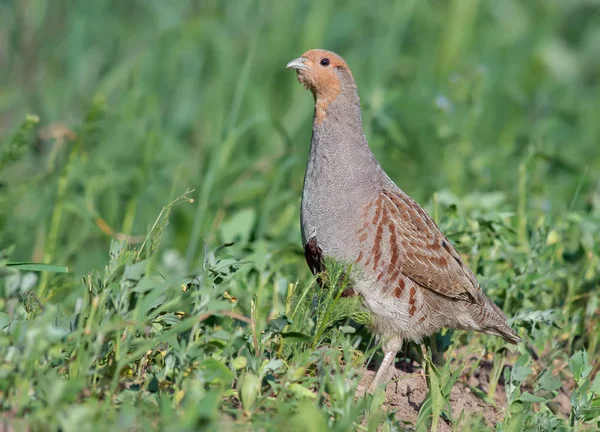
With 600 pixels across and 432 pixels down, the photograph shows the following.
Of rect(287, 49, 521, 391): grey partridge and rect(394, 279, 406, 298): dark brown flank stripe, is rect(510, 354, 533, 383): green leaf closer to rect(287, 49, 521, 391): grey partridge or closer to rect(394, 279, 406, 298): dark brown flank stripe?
rect(287, 49, 521, 391): grey partridge

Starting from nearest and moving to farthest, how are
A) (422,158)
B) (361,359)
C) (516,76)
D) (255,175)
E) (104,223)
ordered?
1. (361,359)
2. (104,223)
3. (255,175)
4. (422,158)
5. (516,76)

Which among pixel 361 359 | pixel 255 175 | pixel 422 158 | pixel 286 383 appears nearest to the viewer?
pixel 286 383

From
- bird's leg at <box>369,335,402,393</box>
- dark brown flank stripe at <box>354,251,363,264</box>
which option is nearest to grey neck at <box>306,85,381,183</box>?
dark brown flank stripe at <box>354,251,363,264</box>

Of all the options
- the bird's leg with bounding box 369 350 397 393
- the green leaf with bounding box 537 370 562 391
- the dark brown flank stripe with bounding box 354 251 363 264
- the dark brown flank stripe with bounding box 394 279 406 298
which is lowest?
the bird's leg with bounding box 369 350 397 393

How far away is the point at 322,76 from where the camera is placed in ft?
12.2

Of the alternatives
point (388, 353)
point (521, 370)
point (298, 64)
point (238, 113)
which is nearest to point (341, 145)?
point (298, 64)

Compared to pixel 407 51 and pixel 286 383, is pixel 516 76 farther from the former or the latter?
pixel 286 383

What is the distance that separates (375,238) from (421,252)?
0.23m

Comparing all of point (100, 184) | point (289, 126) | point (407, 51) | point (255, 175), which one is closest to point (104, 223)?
point (100, 184)

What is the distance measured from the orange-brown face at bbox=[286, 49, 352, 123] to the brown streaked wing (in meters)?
0.47

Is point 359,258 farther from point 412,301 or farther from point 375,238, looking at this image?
point 412,301

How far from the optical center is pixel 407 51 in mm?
8188

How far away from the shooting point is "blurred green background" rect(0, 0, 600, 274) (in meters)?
5.45

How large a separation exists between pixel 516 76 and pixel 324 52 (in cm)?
466
